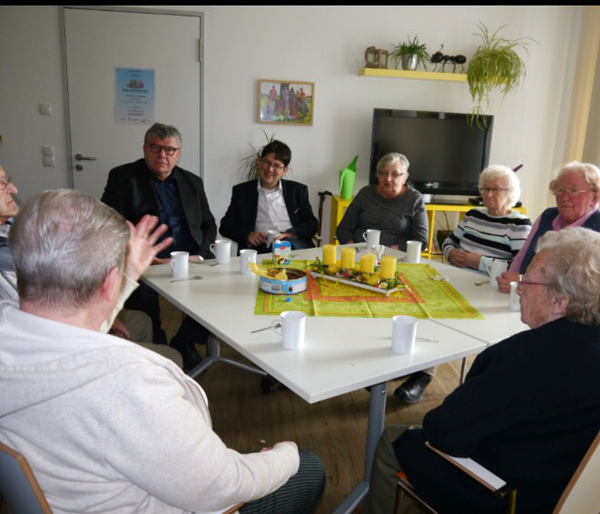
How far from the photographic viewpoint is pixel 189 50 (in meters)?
4.45

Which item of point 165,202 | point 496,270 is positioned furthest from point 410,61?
point 496,270

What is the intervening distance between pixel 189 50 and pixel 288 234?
2.12 metres

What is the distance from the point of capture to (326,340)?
1.60 meters

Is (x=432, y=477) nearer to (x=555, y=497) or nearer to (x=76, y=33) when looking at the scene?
(x=555, y=497)

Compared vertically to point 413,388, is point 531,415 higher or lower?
higher

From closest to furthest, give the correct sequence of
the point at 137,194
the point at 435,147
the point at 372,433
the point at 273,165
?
the point at 372,433 < the point at 137,194 < the point at 273,165 < the point at 435,147

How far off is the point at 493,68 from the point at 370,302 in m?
3.44

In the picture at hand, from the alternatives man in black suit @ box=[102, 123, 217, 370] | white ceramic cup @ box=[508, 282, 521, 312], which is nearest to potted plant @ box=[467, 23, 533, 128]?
man in black suit @ box=[102, 123, 217, 370]

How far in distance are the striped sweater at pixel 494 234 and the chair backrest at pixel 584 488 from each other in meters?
1.73

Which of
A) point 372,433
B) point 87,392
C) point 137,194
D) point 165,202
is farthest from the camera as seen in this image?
point 165,202

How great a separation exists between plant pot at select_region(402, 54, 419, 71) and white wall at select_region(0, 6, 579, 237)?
7.7 inches

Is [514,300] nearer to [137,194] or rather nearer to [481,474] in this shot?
[481,474]

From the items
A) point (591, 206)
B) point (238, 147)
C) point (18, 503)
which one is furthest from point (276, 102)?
point (18, 503)

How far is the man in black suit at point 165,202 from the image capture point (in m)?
2.88
